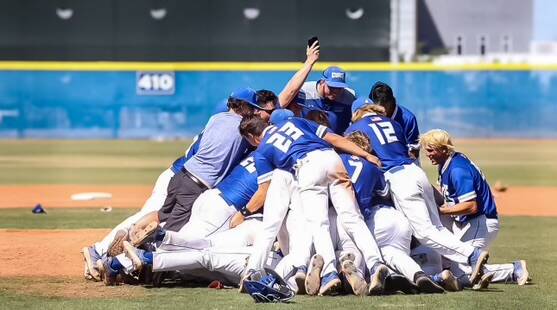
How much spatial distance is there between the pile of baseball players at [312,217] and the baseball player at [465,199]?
0.01 meters

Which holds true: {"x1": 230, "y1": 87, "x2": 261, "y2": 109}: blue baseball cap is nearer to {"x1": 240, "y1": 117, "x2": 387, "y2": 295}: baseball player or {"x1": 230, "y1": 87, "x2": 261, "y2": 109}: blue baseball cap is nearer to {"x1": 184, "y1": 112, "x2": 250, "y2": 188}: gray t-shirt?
{"x1": 240, "y1": 117, "x2": 387, "y2": 295}: baseball player

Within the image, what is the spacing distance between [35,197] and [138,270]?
928cm

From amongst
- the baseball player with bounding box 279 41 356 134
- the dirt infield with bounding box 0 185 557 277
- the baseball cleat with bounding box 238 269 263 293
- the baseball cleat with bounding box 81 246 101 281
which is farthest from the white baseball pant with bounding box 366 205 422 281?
the dirt infield with bounding box 0 185 557 277

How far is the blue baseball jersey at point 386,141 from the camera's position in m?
8.38

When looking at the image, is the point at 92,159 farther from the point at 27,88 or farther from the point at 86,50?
the point at 86,50

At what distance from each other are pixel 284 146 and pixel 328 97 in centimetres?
160

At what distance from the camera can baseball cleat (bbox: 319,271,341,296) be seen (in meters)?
7.55

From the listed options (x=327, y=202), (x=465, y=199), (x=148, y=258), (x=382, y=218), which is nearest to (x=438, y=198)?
(x=465, y=199)

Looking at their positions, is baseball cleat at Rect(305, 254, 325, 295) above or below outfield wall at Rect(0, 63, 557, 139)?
below

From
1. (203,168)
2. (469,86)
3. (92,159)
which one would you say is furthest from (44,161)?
(203,168)

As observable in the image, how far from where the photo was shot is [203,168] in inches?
354

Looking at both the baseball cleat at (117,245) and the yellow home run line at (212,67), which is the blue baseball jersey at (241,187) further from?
the yellow home run line at (212,67)

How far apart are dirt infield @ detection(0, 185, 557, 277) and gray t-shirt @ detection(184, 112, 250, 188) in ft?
4.21

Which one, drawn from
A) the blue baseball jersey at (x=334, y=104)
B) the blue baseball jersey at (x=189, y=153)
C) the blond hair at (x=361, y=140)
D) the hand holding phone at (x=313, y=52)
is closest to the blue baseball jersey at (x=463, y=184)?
the blond hair at (x=361, y=140)
